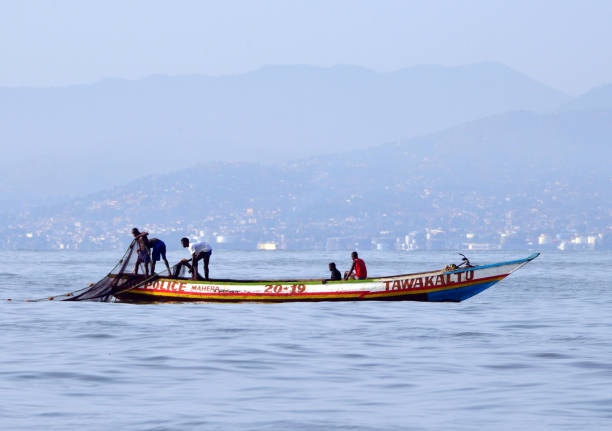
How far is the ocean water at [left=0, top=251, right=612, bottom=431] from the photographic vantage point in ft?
50.1

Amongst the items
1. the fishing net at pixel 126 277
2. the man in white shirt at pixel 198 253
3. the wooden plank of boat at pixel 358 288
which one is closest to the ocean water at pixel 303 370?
the wooden plank of boat at pixel 358 288

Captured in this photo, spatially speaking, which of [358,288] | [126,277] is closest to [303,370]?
[358,288]

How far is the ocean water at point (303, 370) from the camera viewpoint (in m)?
15.3

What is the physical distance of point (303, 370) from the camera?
66.1 feet

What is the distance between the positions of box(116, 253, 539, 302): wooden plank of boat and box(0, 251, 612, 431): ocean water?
54 centimetres

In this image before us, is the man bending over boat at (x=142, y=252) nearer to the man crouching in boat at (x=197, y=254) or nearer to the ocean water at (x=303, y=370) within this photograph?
the man crouching in boat at (x=197, y=254)

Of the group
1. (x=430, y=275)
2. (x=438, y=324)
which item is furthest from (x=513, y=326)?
(x=430, y=275)

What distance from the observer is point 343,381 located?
18.6 m

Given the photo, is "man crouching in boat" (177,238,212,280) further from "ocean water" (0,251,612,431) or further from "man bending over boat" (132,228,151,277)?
"ocean water" (0,251,612,431)

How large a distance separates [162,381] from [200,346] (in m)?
5.50

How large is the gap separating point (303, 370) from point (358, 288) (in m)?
14.1

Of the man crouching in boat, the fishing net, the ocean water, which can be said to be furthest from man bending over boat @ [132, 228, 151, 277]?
the ocean water

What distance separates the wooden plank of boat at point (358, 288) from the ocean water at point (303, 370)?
0.54 metres

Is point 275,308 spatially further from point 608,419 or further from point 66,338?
point 608,419
